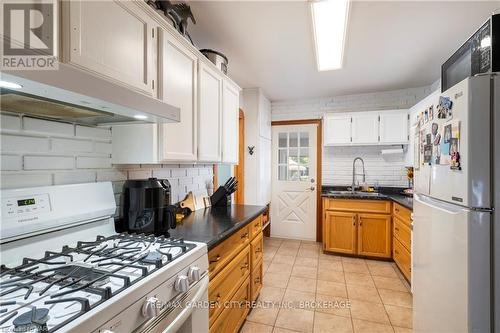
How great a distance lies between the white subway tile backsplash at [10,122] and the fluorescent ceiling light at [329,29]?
1.81 meters

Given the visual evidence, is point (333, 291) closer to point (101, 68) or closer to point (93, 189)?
point (93, 189)

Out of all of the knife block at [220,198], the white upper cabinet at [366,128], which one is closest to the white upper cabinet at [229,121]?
the knife block at [220,198]

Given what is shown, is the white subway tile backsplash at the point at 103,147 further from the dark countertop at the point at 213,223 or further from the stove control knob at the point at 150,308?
the stove control knob at the point at 150,308

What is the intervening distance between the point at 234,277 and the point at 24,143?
138cm

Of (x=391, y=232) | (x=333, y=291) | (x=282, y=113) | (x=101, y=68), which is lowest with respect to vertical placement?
(x=333, y=291)

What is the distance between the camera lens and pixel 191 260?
3.47 feet

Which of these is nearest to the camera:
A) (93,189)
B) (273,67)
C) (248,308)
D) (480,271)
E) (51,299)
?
(51,299)

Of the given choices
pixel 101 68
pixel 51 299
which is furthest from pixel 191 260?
pixel 101 68

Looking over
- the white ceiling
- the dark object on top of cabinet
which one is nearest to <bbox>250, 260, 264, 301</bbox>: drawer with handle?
the dark object on top of cabinet

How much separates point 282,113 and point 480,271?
360cm

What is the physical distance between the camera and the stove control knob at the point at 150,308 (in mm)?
770

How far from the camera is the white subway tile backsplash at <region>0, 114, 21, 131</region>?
99 cm

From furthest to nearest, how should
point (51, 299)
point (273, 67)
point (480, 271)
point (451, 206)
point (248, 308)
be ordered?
point (273, 67), point (248, 308), point (451, 206), point (480, 271), point (51, 299)

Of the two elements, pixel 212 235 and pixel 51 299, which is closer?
pixel 51 299
